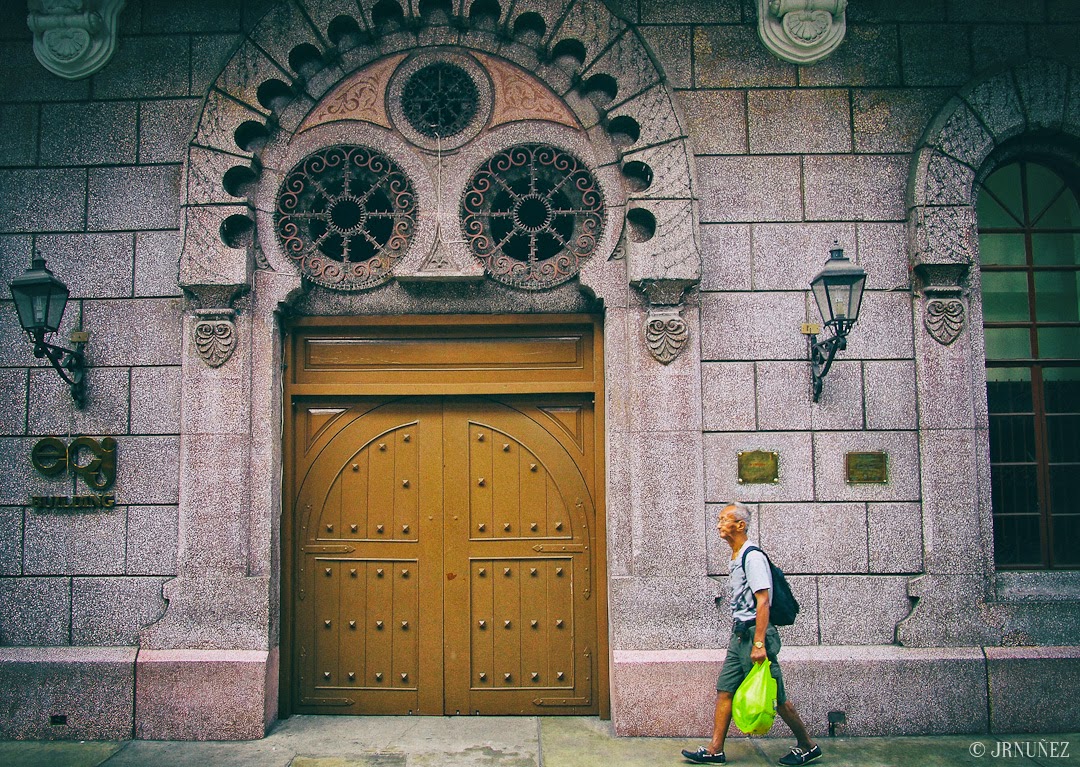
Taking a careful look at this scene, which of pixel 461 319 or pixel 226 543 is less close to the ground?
pixel 461 319

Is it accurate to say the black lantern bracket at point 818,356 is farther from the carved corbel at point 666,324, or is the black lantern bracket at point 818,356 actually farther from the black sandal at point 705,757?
the black sandal at point 705,757

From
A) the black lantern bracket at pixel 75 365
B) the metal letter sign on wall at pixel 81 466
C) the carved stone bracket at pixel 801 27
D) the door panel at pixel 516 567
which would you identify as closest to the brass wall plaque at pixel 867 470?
the door panel at pixel 516 567

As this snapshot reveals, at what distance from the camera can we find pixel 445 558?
6320 mm

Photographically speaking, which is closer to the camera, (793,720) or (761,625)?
(761,625)

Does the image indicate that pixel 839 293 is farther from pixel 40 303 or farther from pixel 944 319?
pixel 40 303

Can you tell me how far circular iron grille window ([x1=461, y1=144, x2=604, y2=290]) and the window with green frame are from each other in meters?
3.44

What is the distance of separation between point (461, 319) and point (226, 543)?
2.58 meters

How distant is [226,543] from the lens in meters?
6.01

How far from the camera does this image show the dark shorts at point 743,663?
16.7 ft

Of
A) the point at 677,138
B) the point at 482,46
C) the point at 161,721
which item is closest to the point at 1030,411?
the point at 677,138

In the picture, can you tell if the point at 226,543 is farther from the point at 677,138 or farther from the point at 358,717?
the point at 677,138

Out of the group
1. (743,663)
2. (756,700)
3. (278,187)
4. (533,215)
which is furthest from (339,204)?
(756,700)

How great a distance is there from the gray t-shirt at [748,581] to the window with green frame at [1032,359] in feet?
8.74

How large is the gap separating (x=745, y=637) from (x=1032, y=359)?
360cm
